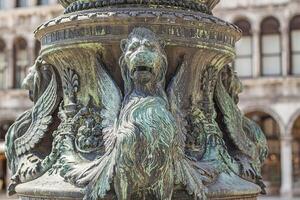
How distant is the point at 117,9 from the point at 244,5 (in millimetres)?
21478

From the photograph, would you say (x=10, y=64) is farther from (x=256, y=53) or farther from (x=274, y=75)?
(x=274, y=75)

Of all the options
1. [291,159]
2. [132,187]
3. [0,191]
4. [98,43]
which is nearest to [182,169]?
[132,187]

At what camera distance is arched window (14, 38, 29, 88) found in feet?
90.0

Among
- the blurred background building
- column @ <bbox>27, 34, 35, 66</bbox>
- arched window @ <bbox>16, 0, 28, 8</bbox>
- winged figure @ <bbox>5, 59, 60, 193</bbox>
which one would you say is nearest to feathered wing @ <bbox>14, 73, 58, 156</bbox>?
winged figure @ <bbox>5, 59, 60, 193</bbox>

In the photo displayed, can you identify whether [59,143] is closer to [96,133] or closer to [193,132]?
[96,133]

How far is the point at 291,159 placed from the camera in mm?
23797

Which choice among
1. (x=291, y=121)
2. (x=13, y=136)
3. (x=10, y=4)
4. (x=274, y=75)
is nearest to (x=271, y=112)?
(x=291, y=121)

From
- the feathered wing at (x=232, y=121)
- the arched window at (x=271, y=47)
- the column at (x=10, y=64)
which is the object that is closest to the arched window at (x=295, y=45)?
the arched window at (x=271, y=47)

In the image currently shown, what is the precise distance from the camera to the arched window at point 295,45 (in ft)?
78.6

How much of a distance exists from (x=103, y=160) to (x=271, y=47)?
21.8 meters

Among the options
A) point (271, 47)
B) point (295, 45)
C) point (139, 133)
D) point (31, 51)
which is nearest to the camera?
point (139, 133)

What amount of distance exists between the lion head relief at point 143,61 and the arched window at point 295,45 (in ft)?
69.7

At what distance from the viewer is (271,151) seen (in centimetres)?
2483

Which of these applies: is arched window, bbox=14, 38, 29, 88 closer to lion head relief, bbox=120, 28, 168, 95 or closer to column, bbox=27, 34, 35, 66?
A: column, bbox=27, 34, 35, 66
